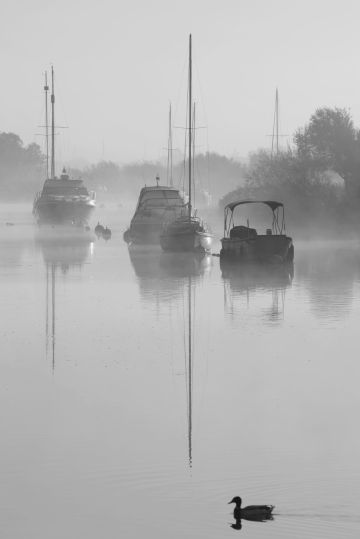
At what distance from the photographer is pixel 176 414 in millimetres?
18391

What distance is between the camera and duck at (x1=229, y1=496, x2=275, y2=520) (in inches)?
526

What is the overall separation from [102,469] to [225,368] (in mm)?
7497

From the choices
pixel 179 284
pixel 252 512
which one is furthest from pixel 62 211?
pixel 252 512

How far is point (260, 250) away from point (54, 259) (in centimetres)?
972

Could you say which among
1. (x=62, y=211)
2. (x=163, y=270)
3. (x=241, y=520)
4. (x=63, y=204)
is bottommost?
(x=241, y=520)

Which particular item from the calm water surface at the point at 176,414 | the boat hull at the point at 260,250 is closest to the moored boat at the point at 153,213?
the boat hull at the point at 260,250

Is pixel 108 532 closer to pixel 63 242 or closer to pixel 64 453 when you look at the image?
pixel 64 453

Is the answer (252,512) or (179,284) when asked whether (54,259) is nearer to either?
(179,284)

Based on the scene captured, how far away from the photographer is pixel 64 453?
15922 mm

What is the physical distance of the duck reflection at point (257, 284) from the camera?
106ft

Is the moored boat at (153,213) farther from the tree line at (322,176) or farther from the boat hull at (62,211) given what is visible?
the boat hull at (62,211)

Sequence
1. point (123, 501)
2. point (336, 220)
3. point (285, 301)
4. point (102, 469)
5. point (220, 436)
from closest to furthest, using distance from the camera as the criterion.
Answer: point (123, 501)
point (102, 469)
point (220, 436)
point (285, 301)
point (336, 220)

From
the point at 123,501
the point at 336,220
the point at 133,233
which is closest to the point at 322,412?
the point at 123,501

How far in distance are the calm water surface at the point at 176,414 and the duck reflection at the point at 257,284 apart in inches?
8.0
